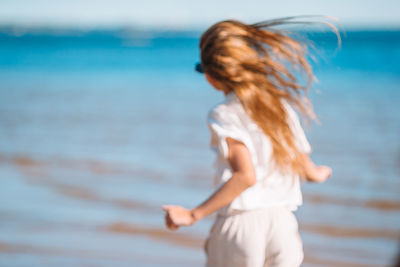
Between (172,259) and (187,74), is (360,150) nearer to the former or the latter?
(172,259)

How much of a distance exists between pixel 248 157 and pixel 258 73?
1.07ft

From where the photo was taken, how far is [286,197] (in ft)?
7.01

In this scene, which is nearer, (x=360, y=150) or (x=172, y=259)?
(x=172, y=259)

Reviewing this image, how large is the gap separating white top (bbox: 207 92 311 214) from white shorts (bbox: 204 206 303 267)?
0.04m

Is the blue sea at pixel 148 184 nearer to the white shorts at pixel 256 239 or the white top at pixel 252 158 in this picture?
the white top at pixel 252 158

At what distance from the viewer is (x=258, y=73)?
6.90 feet

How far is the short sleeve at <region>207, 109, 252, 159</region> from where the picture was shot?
2014mm

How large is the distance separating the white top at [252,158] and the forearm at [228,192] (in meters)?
0.04

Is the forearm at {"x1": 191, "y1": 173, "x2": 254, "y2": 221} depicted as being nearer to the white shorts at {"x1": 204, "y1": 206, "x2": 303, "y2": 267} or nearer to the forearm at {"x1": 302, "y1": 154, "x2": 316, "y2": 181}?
the white shorts at {"x1": 204, "y1": 206, "x2": 303, "y2": 267}

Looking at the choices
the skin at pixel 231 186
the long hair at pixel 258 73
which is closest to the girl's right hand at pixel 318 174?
the long hair at pixel 258 73

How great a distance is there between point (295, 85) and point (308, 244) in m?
2.15

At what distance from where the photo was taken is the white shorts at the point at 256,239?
2041mm

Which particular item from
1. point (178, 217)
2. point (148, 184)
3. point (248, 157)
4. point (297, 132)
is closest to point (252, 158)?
point (248, 157)

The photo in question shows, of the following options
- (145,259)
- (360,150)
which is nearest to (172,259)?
(145,259)
